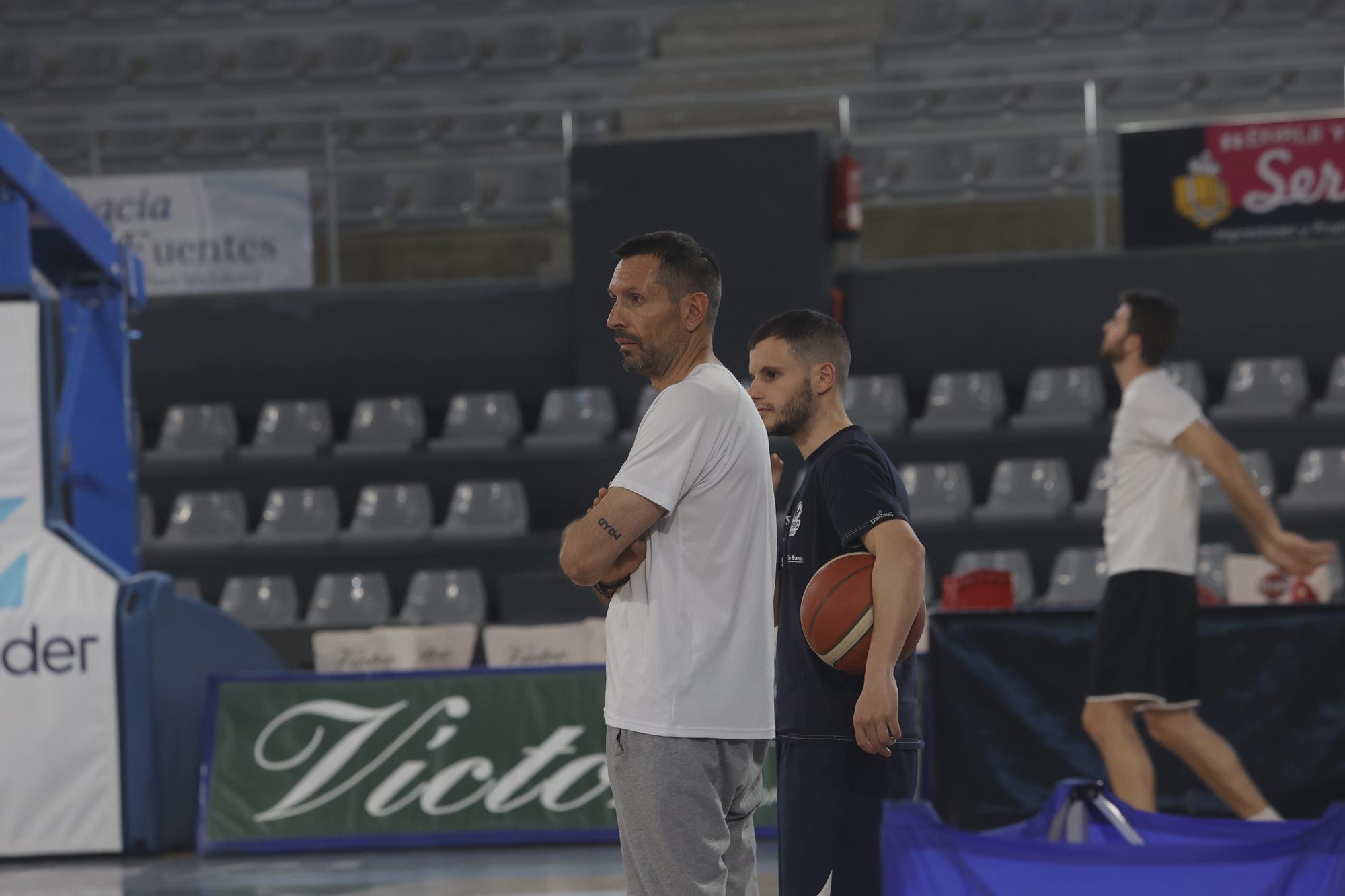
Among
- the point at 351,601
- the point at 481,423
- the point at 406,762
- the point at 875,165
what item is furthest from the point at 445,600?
the point at 875,165

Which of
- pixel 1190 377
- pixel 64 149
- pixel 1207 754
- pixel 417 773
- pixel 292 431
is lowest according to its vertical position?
pixel 417 773

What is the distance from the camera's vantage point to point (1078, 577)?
10539mm

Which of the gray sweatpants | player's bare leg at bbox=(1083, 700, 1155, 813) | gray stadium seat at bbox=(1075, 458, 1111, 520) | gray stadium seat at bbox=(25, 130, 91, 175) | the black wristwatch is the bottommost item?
player's bare leg at bbox=(1083, 700, 1155, 813)

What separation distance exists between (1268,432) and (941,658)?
5278 mm

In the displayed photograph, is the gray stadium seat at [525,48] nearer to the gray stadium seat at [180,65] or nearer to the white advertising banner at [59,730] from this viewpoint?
the gray stadium seat at [180,65]

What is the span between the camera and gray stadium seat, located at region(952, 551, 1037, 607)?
10625mm

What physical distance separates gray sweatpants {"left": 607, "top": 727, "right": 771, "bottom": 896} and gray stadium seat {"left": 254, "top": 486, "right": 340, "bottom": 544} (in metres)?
8.39

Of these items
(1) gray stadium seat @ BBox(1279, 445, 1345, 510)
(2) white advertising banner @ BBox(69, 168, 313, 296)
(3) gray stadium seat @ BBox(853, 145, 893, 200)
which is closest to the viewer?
(1) gray stadium seat @ BBox(1279, 445, 1345, 510)

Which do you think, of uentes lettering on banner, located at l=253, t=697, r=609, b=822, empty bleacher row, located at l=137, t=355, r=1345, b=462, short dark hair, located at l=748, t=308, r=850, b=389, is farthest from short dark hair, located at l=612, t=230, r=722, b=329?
empty bleacher row, located at l=137, t=355, r=1345, b=462

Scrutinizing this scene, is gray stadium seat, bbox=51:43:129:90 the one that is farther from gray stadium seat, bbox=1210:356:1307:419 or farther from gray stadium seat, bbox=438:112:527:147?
gray stadium seat, bbox=1210:356:1307:419

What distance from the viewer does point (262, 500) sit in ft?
40.3

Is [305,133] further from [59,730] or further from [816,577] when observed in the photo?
[816,577]

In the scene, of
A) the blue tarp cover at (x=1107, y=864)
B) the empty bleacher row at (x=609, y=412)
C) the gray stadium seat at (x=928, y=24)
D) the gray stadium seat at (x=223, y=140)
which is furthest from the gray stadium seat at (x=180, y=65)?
the blue tarp cover at (x=1107, y=864)

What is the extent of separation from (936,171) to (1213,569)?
5222mm
